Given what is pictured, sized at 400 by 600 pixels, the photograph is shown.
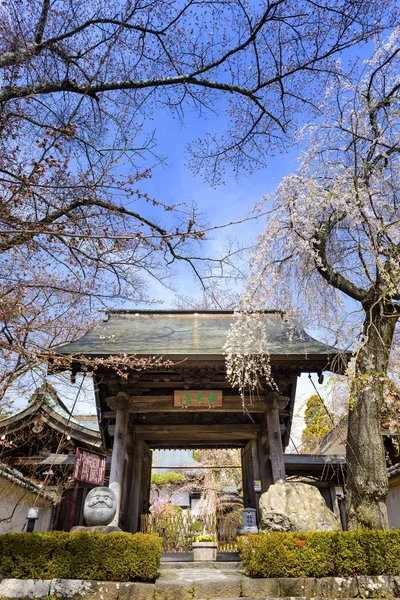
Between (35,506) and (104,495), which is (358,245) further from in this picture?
(35,506)

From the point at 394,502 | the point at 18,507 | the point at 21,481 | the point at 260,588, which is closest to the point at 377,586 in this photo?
the point at 260,588

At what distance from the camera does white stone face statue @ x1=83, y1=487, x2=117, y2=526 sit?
5812 millimetres

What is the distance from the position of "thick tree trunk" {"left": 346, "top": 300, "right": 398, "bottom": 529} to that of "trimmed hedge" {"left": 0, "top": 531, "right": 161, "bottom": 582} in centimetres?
250

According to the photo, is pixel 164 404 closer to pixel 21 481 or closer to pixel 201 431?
pixel 201 431

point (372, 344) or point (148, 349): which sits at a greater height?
point (148, 349)

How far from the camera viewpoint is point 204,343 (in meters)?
8.26

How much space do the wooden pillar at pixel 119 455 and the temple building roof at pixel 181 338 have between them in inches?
55.3

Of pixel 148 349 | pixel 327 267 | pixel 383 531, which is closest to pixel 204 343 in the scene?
pixel 148 349

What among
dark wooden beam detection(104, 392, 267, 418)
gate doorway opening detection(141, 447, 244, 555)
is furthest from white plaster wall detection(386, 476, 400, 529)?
gate doorway opening detection(141, 447, 244, 555)

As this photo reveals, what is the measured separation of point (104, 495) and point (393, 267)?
204 inches

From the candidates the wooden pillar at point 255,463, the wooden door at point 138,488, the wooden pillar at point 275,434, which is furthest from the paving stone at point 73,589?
the wooden pillar at point 255,463

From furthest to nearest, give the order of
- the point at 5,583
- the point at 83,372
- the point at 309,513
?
the point at 83,372 < the point at 309,513 < the point at 5,583

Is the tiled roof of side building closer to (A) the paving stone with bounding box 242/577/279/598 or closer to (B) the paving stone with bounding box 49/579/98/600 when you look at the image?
(B) the paving stone with bounding box 49/579/98/600

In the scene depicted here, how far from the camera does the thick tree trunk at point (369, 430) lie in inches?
197
